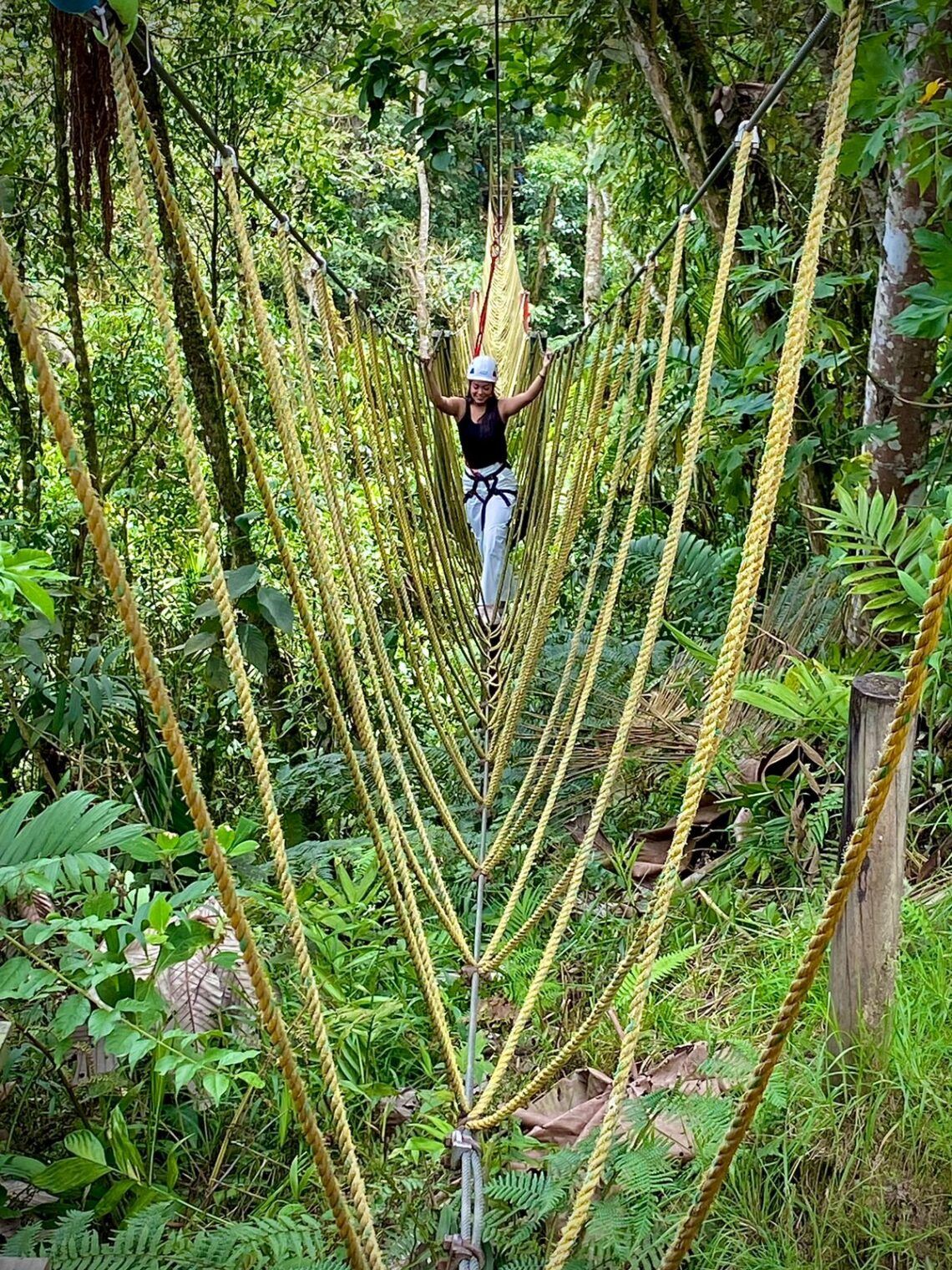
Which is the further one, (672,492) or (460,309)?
(460,309)

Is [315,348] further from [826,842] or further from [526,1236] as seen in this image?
[526,1236]

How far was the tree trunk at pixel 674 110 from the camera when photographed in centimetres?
239

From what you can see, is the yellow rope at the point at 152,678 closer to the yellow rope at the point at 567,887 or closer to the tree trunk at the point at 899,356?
the yellow rope at the point at 567,887

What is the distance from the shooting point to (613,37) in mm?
2545

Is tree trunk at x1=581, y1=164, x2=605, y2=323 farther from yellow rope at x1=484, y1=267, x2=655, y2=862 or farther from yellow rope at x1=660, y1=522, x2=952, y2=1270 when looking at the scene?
yellow rope at x1=660, y1=522, x2=952, y2=1270

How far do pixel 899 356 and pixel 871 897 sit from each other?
1.20 m

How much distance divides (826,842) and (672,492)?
2.33 meters

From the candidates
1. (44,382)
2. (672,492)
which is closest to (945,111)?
(44,382)

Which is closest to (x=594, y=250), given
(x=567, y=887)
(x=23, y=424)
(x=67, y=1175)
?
(x=23, y=424)

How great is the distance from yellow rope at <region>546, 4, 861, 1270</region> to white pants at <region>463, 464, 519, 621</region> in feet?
6.76

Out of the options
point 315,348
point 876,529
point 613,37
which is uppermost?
point 613,37

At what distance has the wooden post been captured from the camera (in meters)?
1.05

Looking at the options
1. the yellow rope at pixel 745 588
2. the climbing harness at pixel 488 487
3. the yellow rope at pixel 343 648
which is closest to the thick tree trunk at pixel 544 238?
the climbing harness at pixel 488 487

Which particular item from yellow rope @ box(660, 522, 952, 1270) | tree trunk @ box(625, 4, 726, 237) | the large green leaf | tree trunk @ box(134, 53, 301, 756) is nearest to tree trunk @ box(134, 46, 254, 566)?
tree trunk @ box(134, 53, 301, 756)
